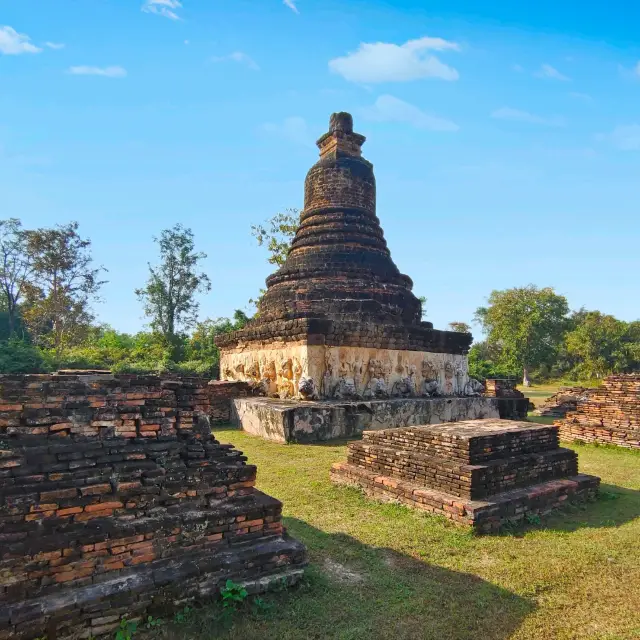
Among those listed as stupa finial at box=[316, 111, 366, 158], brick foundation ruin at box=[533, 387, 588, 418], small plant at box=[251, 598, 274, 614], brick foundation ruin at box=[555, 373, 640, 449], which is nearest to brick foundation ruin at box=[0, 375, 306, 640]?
small plant at box=[251, 598, 274, 614]

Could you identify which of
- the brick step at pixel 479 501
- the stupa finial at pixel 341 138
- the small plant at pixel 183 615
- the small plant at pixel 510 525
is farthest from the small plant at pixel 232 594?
the stupa finial at pixel 341 138

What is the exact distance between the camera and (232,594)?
3.54m

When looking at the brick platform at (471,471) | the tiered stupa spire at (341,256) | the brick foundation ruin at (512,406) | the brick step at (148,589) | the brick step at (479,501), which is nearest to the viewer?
the brick step at (148,589)

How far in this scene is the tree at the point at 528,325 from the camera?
127ft

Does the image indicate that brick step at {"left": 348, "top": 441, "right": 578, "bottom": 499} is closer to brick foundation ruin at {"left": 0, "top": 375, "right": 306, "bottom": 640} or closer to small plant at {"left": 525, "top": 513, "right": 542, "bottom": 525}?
small plant at {"left": 525, "top": 513, "right": 542, "bottom": 525}

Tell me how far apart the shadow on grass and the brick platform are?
1239 mm

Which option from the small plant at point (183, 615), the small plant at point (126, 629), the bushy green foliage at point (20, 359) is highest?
the bushy green foliage at point (20, 359)

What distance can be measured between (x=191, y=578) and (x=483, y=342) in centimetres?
5464

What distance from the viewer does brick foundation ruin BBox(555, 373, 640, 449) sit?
10.6 metres

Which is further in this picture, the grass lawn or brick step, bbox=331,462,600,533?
brick step, bbox=331,462,600,533

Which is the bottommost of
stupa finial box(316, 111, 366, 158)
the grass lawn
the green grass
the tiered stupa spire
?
the green grass

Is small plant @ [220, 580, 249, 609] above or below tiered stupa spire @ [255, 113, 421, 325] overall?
below

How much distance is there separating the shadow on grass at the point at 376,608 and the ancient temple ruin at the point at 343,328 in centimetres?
618

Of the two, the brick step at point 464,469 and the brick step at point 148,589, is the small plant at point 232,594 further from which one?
the brick step at point 464,469
